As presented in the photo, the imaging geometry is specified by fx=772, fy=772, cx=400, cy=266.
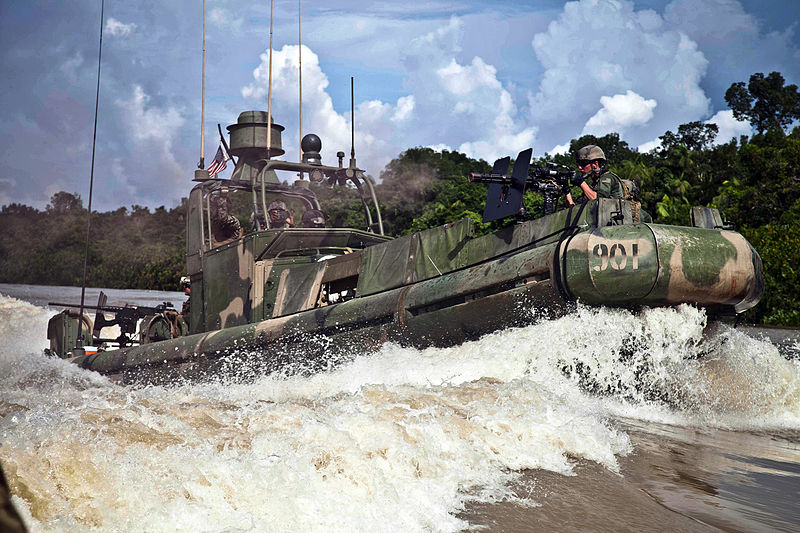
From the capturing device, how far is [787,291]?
73.7ft

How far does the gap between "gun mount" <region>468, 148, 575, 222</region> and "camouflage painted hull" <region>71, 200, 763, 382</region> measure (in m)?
0.20

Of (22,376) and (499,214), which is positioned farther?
(22,376)

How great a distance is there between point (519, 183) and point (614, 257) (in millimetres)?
1145

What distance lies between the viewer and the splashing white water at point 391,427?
2.86m

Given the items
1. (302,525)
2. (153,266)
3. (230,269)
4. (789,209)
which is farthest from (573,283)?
(153,266)

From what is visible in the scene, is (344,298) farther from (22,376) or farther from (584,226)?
(22,376)

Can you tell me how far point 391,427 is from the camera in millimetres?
3859

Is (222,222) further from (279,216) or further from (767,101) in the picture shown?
(767,101)

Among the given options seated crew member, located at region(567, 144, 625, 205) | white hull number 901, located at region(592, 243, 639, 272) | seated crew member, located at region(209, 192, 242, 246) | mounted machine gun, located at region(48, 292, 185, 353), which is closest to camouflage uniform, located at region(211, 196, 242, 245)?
seated crew member, located at region(209, 192, 242, 246)

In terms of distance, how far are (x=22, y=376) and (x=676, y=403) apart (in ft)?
24.2

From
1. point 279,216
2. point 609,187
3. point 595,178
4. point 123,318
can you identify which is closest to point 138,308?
point 123,318

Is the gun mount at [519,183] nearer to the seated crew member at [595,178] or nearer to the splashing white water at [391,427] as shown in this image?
the seated crew member at [595,178]

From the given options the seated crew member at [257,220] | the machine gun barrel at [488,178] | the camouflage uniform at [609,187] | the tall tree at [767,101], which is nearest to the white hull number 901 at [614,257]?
the camouflage uniform at [609,187]

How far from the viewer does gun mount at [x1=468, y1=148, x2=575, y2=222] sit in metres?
6.44
